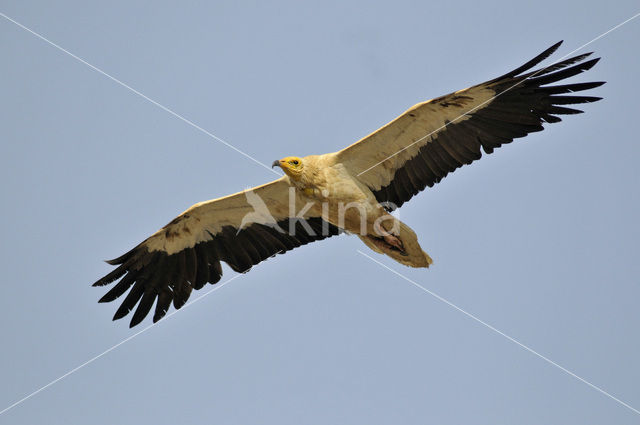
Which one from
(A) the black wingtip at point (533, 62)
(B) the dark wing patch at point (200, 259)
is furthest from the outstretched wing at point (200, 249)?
(A) the black wingtip at point (533, 62)

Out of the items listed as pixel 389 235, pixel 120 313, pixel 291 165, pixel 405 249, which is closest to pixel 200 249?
pixel 120 313

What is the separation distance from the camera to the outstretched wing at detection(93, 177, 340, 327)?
13.9 meters

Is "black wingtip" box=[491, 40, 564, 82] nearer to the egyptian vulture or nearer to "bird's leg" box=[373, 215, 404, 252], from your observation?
the egyptian vulture

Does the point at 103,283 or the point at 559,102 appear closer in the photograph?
the point at 559,102

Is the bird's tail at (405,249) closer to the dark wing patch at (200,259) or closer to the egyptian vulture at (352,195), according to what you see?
the egyptian vulture at (352,195)

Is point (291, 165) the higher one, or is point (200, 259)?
point (291, 165)

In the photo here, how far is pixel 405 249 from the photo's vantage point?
41.9 feet

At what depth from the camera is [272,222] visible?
14.1m

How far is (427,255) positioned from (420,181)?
123cm

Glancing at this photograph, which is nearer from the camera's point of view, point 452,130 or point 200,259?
point 452,130

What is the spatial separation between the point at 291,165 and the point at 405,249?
6.86 feet

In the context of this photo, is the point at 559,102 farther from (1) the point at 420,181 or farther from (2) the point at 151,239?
(2) the point at 151,239

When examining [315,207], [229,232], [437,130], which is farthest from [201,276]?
[437,130]

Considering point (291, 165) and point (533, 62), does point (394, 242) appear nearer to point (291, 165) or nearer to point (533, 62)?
point (291, 165)
